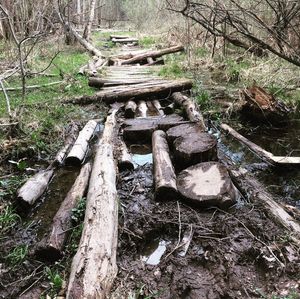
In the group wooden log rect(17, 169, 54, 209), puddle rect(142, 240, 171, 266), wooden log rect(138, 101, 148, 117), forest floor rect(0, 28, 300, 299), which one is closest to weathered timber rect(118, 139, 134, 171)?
forest floor rect(0, 28, 300, 299)

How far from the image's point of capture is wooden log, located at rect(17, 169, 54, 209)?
12.5 ft

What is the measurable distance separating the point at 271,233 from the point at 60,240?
78.1 inches

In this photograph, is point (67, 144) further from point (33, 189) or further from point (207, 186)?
point (207, 186)

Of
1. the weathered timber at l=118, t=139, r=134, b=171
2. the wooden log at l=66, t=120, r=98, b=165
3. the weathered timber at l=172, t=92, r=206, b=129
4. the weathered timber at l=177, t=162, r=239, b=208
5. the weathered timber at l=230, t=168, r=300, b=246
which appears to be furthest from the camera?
the weathered timber at l=172, t=92, r=206, b=129

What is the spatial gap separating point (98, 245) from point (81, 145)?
266cm

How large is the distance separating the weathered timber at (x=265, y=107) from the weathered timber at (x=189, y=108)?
0.97 m

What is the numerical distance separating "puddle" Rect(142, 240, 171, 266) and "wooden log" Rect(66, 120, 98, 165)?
2007 millimetres

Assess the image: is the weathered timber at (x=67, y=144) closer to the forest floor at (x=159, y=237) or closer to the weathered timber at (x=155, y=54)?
the forest floor at (x=159, y=237)

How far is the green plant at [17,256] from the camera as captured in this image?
3.04 meters

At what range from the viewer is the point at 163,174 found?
4043 mm

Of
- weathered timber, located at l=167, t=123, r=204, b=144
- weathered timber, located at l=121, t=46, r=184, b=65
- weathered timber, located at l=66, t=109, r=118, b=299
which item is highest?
weathered timber, located at l=66, t=109, r=118, b=299

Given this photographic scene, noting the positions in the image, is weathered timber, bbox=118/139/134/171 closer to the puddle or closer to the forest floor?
the forest floor

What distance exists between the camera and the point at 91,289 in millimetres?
2314

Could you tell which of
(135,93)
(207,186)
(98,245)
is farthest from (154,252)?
(135,93)
